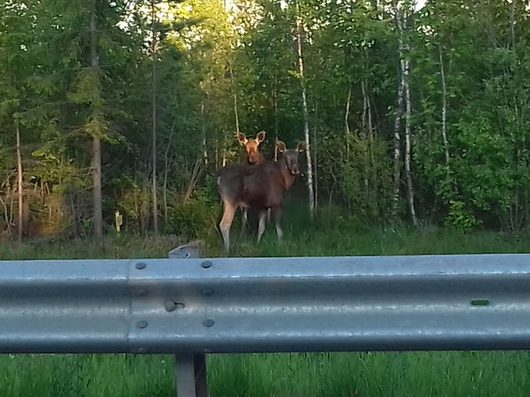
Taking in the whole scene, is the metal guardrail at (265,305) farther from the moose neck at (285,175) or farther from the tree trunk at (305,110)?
the tree trunk at (305,110)

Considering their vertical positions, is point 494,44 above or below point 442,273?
above

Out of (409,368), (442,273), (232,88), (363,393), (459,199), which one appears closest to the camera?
(442,273)

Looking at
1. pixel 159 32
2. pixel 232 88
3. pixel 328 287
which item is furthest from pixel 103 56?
pixel 328 287

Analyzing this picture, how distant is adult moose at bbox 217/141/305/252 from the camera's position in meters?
19.4

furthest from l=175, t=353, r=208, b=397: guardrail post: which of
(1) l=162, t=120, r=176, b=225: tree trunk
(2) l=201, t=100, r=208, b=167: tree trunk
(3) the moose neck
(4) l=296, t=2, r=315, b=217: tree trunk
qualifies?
(4) l=296, t=2, r=315, b=217: tree trunk

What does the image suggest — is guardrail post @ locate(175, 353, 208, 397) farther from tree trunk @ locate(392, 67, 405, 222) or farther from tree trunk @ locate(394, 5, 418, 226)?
tree trunk @ locate(392, 67, 405, 222)

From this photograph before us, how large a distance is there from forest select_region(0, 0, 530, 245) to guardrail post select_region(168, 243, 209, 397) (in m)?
13.6

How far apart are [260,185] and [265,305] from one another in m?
15.9

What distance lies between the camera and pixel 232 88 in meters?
23.5

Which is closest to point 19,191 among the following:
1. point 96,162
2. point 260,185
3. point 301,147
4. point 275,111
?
point 96,162

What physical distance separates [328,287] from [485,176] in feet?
47.4

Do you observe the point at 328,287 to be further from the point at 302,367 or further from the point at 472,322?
the point at 302,367

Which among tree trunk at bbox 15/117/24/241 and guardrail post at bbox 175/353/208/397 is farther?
tree trunk at bbox 15/117/24/241

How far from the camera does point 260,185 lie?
1967 centimetres
